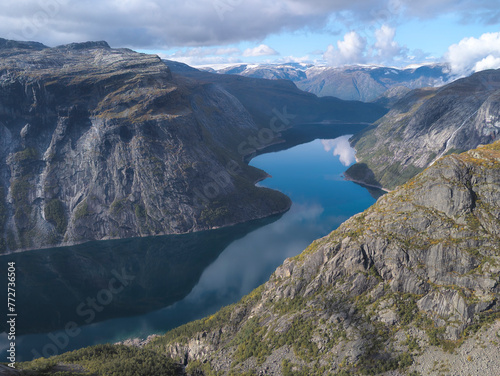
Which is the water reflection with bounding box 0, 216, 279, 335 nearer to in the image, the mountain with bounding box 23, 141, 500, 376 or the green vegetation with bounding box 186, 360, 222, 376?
the mountain with bounding box 23, 141, 500, 376

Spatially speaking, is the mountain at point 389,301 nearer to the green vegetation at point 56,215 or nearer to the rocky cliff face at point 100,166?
the rocky cliff face at point 100,166

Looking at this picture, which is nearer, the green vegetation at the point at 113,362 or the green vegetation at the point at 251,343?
the green vegetation at the point at 113,362

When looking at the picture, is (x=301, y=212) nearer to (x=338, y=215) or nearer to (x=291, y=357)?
(x=338, y=215)

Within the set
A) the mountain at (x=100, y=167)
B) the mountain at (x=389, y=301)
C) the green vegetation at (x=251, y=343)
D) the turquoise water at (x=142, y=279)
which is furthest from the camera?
the mountain at (x=100, y=167)

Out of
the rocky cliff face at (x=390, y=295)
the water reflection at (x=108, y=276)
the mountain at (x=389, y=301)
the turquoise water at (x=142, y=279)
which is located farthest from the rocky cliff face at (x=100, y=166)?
the rocky cliff face at (x=390, y=295)

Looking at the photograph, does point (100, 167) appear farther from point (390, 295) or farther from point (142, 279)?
point (390, 295)

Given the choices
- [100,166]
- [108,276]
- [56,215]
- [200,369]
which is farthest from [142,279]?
[100,166]

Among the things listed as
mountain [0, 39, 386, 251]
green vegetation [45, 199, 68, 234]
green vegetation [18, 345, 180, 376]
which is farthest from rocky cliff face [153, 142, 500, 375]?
green vegetation [45, 199, 68, 234]
